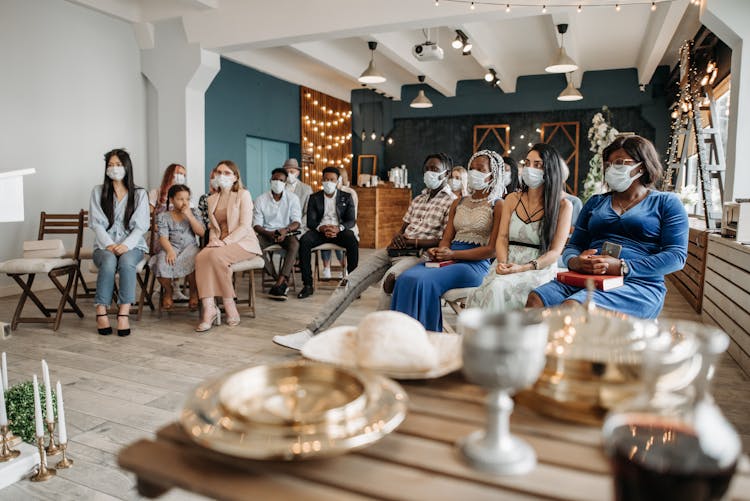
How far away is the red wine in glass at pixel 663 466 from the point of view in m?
0.55

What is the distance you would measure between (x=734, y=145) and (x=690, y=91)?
911mm

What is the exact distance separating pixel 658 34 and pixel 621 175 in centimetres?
548

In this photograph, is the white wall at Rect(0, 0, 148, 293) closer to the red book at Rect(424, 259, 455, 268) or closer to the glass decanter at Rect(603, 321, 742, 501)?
the red book at Rect(424, 259, 455, 268)

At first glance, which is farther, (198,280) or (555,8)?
(555,8)

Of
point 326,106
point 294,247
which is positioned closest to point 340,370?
point 294,247

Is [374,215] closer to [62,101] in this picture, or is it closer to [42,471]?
[62,101]

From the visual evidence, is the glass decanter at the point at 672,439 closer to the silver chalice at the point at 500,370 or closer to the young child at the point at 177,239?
the silver chalice at the point at 500,370

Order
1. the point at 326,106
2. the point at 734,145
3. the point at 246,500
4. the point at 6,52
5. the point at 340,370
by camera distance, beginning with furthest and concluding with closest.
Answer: the point at 326,106 < the point at 6,52 < the point at 734,145 < the point at 340,370 < the point at 246,500

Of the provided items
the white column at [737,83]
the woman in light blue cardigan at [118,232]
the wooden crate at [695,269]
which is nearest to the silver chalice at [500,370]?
the woman in light blue cardigan at [118,232]

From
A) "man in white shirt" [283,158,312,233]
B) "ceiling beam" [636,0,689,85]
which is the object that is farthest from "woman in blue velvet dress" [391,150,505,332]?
"ceiling beam" [636,0,689,85]

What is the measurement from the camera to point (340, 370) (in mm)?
1006

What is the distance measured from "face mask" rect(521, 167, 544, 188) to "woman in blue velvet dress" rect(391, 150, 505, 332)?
31 cm

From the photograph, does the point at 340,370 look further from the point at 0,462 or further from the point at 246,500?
the point at 0,462

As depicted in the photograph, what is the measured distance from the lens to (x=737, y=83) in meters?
4.38
